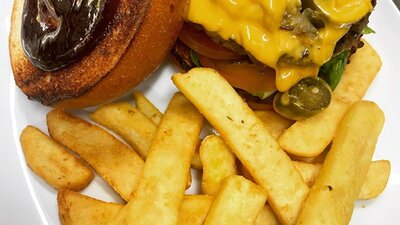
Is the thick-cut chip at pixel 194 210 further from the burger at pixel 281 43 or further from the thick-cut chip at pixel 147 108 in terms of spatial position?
the burger at pixel 281 43

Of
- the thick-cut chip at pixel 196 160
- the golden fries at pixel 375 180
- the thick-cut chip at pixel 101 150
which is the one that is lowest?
the golden fries at pixel 375 180

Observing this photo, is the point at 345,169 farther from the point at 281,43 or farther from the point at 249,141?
the point at 281,43

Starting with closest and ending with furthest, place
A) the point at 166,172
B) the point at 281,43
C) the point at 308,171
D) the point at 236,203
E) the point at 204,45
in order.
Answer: the point at 236,203 → the point at 166,172 → the point at 281,43 → the point at 308,171 → the point at 204,45

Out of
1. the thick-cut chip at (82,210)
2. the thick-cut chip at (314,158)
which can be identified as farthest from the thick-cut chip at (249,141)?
the thick-cut chip at (82,210)

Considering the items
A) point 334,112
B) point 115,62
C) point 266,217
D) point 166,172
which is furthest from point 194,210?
point 334,112

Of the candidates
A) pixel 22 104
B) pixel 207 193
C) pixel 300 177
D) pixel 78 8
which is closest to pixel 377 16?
pixel 300 177

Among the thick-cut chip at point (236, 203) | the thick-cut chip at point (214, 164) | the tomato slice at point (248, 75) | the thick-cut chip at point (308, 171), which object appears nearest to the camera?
the thick-cut chip at point (236, 203)

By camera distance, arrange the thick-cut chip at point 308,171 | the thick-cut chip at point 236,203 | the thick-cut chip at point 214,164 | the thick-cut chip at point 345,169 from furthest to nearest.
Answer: the thick-cut chip at point 308,171 → the thick-cut chip at point 214,164 → the thick-cut chip at point 345,169 → the thick-cut chip at point 236,203

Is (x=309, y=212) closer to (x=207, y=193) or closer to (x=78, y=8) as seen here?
(x=207, y=193)
